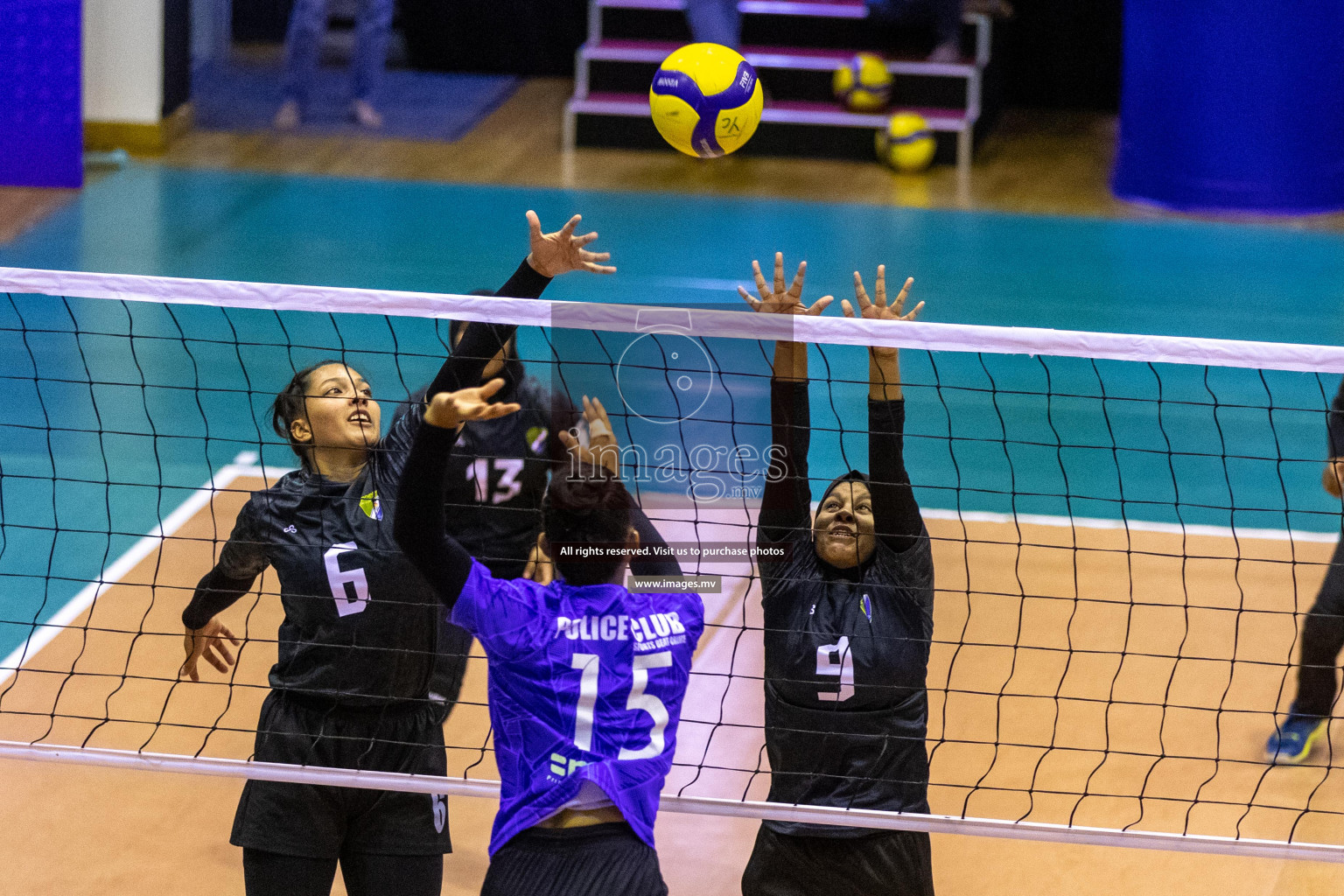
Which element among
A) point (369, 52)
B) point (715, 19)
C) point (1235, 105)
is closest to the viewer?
point (1235, 105)

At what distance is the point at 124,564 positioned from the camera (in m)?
5.40

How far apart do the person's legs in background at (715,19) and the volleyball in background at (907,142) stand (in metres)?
1.38

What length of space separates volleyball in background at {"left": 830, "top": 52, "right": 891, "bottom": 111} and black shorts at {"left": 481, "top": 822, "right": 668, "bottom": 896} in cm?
891

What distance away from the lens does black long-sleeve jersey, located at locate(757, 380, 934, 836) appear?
3.20 m

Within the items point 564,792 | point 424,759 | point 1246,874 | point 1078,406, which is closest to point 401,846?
point 424,759

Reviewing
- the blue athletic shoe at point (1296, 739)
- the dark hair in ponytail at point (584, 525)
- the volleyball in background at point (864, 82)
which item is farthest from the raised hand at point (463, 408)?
the volleyball in background at point (864, 82)

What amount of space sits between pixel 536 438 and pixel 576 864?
2095mm

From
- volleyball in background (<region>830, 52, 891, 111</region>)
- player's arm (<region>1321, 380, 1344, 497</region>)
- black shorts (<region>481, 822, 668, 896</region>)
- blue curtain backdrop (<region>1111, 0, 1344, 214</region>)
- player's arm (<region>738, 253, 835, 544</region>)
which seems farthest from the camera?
volleyball in background (<region>830, 52, 891, 111</region>)

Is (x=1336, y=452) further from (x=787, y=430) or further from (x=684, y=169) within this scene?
(x=684, y=169)

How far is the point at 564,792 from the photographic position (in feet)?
8.84

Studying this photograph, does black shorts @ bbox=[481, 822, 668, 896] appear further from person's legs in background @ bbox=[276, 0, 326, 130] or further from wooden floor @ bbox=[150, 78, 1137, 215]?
person's legs in background @ bbox=[276, 0, 326, 130]

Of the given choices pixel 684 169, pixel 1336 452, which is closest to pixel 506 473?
pixel 1336 452

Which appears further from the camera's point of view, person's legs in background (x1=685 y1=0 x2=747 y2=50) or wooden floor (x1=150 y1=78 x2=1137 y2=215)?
person's legs in background (x1=685 y1=0 x2=747 y2=50)

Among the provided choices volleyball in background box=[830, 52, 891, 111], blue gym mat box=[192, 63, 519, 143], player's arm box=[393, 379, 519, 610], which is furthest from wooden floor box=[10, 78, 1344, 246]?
player's arm box=[393, 379, 519, 610]
